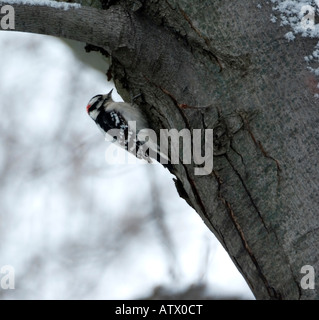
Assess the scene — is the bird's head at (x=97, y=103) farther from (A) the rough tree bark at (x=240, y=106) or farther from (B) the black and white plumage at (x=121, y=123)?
(A) the rough tree bark at (x=240, y=106)

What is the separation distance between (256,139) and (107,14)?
77 cm

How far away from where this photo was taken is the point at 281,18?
1991mm

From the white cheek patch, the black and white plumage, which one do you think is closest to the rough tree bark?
the black and white plumage

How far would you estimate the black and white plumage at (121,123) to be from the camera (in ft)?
10.6

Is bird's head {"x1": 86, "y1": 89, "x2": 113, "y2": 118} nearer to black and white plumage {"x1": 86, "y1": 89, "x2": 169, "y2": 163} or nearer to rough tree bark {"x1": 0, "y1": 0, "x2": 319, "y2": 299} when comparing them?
black and white plumage {"x1": 86, "y1": 89, "x2": 169, "y2": 163}

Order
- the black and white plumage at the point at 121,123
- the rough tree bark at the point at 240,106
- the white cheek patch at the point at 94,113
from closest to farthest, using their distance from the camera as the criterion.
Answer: the rough tree bark at the point at 240,106 → the black and white plumage at the point at 121,123 → the white cheek patch at the point at 94,113

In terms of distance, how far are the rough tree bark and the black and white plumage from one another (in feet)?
2.66

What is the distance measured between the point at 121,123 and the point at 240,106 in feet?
6.13

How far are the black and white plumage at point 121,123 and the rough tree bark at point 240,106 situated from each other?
0.81 m

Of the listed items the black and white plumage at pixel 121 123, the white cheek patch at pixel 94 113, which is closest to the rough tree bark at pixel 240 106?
the black and white plumage at pixel 121 123
